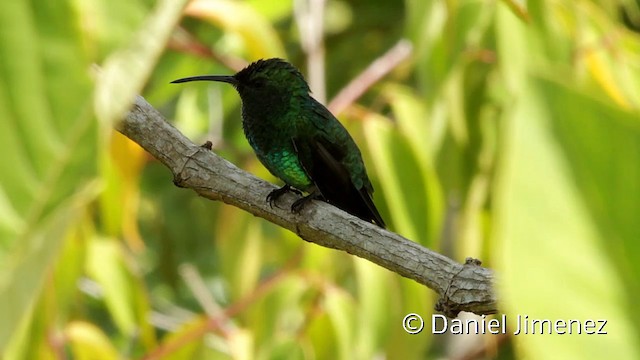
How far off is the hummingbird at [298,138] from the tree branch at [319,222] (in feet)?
1.27

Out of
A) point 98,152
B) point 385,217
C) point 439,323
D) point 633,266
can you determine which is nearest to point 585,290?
point 633,266

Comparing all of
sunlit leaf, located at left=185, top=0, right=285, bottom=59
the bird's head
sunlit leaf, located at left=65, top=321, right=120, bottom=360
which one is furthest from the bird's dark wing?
sunlit leaf, located at left=65, top=321, right=120, bottom=360

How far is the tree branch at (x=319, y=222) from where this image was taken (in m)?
1.54

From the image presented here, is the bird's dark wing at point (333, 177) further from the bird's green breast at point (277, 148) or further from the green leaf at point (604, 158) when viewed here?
the green leaf at point (604, 158)

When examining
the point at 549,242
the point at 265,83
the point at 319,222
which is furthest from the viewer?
the point at 265,83

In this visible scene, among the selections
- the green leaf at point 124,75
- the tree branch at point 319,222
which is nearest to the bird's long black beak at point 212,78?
the tree branch at point 319,222

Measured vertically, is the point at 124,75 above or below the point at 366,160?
below

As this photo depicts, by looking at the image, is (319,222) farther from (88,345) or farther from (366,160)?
(88,345)

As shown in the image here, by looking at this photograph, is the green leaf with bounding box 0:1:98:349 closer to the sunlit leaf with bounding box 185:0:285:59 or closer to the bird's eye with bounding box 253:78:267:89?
the sunlit leaf with bounding box 185:0:285:59

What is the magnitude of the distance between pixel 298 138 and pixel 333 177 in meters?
0.20

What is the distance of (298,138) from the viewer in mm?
2582

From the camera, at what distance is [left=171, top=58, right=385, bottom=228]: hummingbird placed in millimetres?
2404

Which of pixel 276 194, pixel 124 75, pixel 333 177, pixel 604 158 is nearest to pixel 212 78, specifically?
pixel 333 177

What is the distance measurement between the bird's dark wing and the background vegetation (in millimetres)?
78
